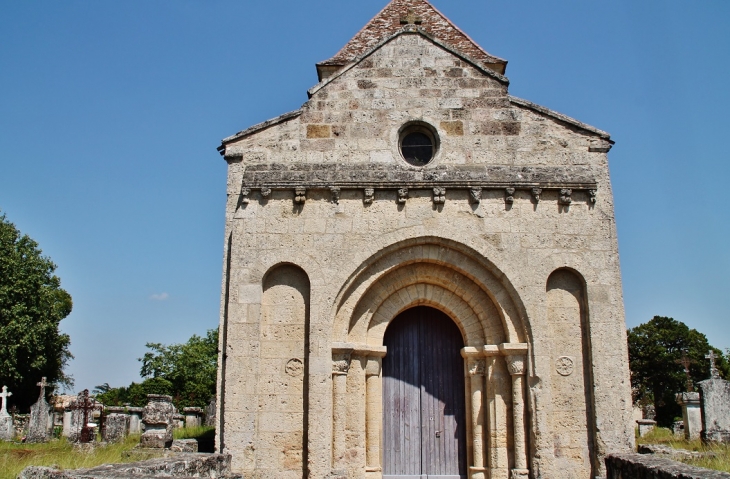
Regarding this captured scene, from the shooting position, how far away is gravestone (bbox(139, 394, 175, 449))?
11336mm

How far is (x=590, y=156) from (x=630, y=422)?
4.14 m

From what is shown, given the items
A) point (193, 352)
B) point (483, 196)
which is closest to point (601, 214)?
point (483, 196)

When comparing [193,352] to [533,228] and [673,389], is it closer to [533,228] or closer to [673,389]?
[673,389]

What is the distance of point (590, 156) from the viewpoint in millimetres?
10609

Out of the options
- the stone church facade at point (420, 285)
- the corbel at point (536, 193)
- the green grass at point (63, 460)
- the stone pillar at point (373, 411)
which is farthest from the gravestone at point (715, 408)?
the green grass at point (63, 460)

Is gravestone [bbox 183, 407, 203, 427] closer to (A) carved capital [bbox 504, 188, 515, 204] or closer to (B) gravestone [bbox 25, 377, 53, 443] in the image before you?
(B) gravestone [bbox 25, 377, 53, 443]

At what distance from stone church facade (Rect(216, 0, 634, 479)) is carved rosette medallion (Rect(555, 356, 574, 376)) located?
0.02m

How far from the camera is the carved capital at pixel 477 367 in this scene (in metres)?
10.4

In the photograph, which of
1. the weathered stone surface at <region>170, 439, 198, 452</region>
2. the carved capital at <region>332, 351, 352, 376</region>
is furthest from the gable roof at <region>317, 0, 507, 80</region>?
the weathered stone surface at <region>170, 439, 198, 452</region>

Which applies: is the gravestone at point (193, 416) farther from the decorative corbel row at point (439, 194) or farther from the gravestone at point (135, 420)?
the decorative corbel row at point (439, 194)

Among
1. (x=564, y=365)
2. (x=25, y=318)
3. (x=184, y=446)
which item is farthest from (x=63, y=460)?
(x=25, y=318)

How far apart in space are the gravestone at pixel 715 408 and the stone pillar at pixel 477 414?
4.57 meters

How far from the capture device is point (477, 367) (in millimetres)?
10383

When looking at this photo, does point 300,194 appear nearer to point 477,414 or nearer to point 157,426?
point 477,414
